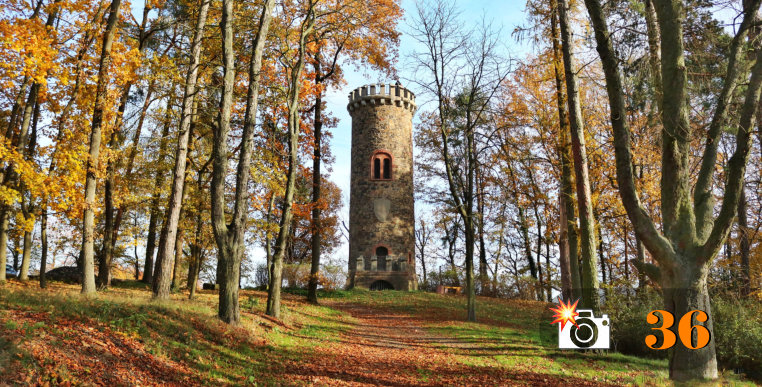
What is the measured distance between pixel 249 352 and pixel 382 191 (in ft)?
62.8

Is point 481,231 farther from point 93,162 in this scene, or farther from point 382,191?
point 93,162

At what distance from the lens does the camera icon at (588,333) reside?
9477mm

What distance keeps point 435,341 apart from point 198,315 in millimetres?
5974

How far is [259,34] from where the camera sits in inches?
394

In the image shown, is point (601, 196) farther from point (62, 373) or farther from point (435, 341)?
point (62, 373)

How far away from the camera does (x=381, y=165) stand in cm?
2683

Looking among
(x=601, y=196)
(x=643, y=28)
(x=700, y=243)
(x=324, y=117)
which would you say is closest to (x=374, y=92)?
(x=324, y=117)

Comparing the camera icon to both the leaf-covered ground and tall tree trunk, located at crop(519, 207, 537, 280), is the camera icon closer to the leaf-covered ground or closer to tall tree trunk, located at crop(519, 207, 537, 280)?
the leaf-covered ground

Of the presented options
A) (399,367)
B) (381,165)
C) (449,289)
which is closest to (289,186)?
(399,367)

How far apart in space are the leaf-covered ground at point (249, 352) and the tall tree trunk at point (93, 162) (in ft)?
3.62

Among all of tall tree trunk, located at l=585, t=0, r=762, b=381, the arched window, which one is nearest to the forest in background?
tall tree trunk, located at l=585, t=0, r=762, b=381

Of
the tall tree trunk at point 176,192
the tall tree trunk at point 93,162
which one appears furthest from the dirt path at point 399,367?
the tall tree trunk at point 93,162

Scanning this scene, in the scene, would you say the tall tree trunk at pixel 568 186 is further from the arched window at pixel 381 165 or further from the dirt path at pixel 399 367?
the arched window at pixel 381 165

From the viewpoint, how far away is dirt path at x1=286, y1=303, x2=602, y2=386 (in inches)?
267
